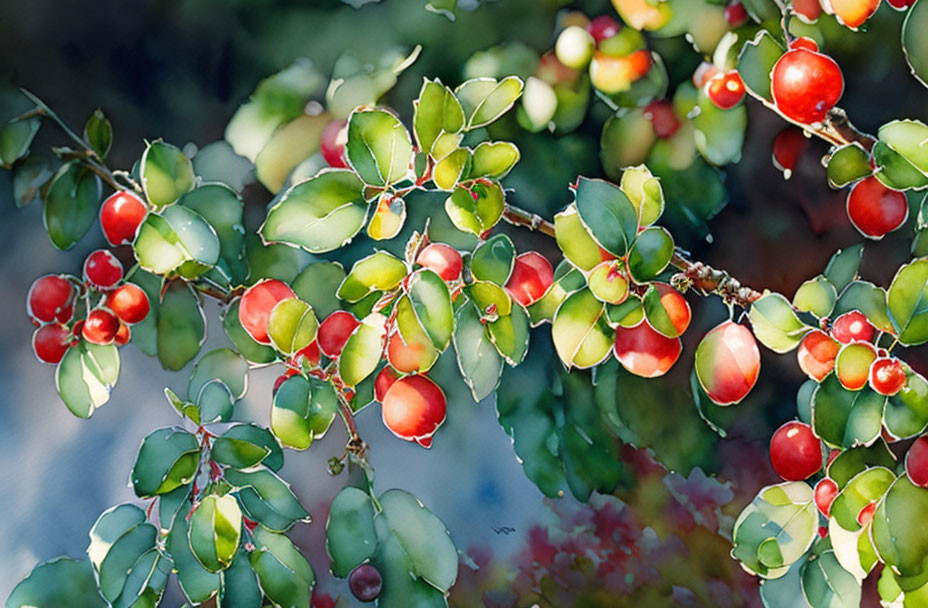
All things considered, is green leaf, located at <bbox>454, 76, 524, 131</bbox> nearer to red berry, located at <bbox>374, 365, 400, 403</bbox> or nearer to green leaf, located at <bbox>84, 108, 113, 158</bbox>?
red berry, located at <bbox>374, 365, 400, 403</bbox>

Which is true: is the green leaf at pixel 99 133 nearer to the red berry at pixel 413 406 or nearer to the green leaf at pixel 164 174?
the green leaf at pixel 164 174

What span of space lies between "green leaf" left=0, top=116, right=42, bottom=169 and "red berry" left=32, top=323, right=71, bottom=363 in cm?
15

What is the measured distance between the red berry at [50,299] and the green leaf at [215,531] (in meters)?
0.22

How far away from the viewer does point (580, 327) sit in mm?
630

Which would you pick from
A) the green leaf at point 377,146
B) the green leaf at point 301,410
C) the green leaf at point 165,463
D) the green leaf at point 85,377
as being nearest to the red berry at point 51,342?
the green leaf at point 85,377

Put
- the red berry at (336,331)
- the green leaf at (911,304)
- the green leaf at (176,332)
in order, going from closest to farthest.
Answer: the green leaf at (911,304) → the red berry at (336,331) → the green leaf at (176,332)

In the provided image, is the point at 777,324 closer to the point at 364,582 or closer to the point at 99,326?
the point at 364,582

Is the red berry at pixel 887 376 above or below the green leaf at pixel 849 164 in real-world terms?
below

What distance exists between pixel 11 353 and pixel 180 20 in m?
0.33

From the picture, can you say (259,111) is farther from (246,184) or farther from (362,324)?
(362,324)

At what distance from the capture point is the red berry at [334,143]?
0.73 meters

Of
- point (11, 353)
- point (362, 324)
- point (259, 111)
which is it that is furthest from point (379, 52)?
point (11, 353)

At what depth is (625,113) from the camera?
729mm

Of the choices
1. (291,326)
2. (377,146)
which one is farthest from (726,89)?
(291,326)
